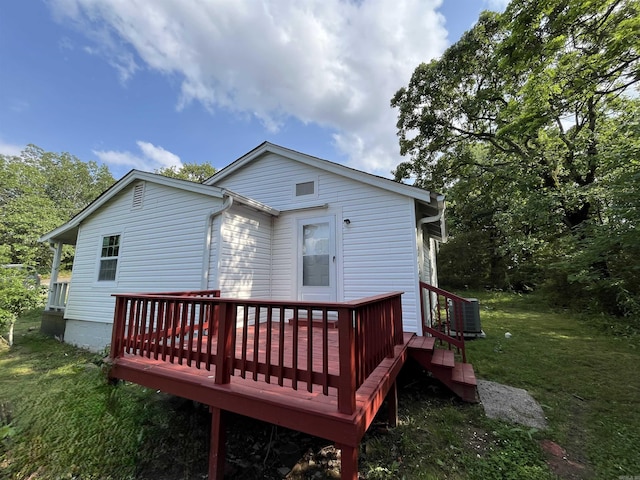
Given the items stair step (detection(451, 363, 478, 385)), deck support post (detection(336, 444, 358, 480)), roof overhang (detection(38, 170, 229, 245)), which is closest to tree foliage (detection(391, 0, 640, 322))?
stair step (detection(451, 363, 478, 385))

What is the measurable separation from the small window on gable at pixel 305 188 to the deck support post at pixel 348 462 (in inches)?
198

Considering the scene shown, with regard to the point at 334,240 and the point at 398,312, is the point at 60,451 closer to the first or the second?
the point at 398,312

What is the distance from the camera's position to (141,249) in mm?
6227

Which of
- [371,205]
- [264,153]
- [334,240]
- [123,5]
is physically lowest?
[334,240]

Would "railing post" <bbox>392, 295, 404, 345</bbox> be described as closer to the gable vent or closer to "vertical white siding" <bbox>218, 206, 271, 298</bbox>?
"vertical white siding" <bbox>218, 206, 271, 298</bbox>

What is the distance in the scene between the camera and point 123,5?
20.1ft

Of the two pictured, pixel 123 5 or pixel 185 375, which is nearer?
pixel 185 375

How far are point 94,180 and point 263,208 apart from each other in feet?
106

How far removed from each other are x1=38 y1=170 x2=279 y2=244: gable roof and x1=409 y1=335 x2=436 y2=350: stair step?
4034 millimetres

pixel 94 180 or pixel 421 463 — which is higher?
pixel 94 180

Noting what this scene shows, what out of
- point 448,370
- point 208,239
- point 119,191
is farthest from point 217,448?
point 119,191

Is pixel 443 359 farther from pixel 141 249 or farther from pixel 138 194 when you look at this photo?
pixel 138 194

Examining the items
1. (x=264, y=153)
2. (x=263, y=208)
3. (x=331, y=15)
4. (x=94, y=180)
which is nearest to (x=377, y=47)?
(x=331, y=15)

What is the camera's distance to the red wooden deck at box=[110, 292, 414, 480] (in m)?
1.94
